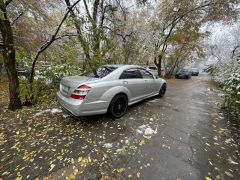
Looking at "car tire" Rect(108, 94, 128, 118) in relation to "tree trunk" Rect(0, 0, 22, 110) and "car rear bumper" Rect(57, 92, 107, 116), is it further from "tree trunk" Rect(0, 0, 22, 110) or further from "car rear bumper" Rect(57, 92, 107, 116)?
"tree trunk" Rect(0, 0, 22, 110)

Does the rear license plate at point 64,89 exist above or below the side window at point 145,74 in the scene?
below

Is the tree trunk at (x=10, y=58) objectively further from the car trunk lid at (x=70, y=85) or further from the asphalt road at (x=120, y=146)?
the car trunk lid at (x=70, y=85)

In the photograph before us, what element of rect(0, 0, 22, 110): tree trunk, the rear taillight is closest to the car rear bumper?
the rear taillight

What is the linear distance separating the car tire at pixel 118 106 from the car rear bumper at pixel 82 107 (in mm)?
220

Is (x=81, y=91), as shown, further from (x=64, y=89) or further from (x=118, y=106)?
(x=118, y=106)

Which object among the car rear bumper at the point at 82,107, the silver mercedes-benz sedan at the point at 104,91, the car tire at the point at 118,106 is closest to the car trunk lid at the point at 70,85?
the silver mercedes-benz sedan at the point at 104,91

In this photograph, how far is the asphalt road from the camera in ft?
6.39

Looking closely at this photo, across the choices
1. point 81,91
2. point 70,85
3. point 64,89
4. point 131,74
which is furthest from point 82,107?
point 131,74

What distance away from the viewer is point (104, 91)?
3090mm

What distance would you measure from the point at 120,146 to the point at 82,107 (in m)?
1.13

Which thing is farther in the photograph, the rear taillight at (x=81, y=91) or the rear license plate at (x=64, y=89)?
the rear license plate at (x=64, y=89)

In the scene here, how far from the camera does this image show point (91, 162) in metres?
2.12

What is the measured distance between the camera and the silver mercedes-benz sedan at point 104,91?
2852 mm

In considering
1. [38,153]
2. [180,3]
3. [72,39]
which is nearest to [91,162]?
[38,153]
